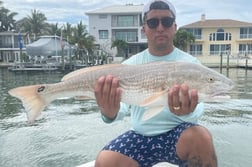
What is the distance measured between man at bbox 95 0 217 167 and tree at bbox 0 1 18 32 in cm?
6351

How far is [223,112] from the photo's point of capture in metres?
9.82

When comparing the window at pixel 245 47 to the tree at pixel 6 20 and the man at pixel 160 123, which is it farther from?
the man at pixel 160 123

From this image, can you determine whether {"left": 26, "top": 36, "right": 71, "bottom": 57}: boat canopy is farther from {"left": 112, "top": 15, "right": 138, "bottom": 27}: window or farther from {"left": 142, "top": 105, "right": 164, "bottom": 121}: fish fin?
{"left": 142, "top": 105, "right": 164, "bottom": 121}: fish fin

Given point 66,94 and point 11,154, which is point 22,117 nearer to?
point 11,154

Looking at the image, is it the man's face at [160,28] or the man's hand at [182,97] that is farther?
the man's face at [160,28]

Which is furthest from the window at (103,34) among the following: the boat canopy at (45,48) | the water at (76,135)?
the water at (76,135)

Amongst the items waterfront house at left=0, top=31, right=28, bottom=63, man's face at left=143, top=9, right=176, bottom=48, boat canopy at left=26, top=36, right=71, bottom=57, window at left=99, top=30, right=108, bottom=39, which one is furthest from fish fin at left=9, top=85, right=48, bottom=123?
waterfront house at left=0, top=31, right=28, bottom=63

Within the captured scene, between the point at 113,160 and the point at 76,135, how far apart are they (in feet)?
16.4

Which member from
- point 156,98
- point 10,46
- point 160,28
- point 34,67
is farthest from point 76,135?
point 10,46

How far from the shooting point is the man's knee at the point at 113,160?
2.68m

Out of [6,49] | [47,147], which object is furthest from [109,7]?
Result: [47,147]

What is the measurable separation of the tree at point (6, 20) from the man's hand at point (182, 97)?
64165 mm

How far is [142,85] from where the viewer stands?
2500 millimetres

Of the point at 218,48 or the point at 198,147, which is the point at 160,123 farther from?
the point at 218,48
